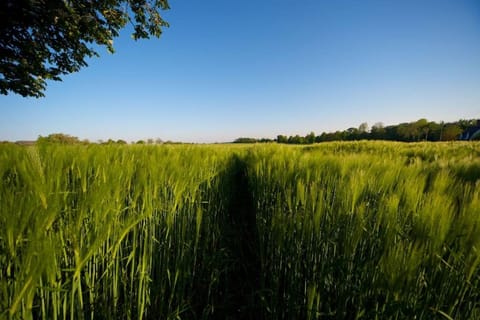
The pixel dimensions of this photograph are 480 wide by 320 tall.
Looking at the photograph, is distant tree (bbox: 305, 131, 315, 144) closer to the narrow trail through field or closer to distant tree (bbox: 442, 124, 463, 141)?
distant tree (bbox: 442, 124, 463, 141)

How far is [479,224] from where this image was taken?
62cm

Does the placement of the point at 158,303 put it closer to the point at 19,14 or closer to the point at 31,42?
the point at 19,14

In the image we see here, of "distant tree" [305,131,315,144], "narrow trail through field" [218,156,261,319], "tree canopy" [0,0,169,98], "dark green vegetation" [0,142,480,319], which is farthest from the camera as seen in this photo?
"distant tree" [305,131,315,144]

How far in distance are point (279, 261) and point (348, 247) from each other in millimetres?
437

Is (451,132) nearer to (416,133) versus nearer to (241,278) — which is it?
(416,133)

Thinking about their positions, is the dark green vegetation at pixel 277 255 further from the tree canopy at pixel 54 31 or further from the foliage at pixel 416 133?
the foliage at pixel 416 133

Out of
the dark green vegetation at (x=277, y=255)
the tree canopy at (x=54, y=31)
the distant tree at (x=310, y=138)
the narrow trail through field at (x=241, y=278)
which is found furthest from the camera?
the distant tree at (x=310, y=138)

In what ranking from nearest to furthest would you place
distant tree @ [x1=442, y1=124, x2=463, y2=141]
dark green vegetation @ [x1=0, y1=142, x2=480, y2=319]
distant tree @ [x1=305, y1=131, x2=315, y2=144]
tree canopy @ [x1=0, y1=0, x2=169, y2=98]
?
dark green vegetation @ [x1=0, y1=142, x2=480, y2=319] < tree canopy @ [x1=0, y1=0, x2=169, y2=98] < distant tree @ [x1=442, y1=124, x2=463, y2=141] < distant tree @ [x1=305, y1=131, x2=315, y2=144]

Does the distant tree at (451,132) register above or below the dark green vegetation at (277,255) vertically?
above

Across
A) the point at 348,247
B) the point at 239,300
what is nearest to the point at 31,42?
the point at 239,300

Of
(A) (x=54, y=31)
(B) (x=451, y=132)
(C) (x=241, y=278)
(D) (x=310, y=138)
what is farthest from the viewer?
(D) (x=310, y=138)

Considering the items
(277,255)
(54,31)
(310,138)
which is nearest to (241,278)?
(277,255)

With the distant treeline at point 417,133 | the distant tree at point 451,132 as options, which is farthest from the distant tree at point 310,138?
the distant tree at point 451,132

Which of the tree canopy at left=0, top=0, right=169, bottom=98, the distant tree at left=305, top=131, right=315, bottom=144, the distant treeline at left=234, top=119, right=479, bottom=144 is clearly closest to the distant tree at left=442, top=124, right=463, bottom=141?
the distant treeline at left=234, top=119, right=479, bottom=144
